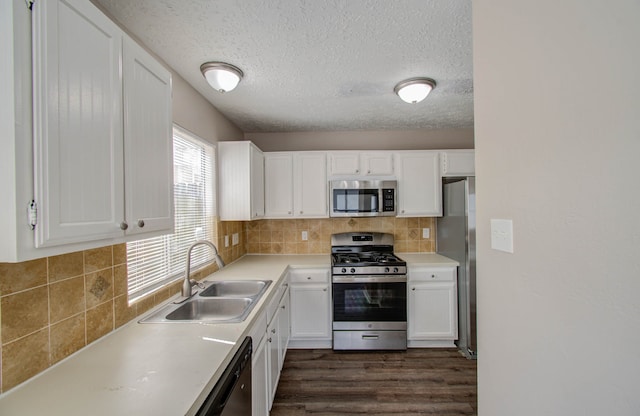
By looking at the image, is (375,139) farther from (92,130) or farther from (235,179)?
(92,130)

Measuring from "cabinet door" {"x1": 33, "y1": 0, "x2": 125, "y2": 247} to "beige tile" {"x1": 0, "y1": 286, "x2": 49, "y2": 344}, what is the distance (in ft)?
1.20

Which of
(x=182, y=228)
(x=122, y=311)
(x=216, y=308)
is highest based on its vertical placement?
(x=182, y=228)

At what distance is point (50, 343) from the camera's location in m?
0.96

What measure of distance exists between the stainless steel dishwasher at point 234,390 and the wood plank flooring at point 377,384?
2.88ft

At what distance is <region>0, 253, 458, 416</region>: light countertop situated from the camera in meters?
0.77

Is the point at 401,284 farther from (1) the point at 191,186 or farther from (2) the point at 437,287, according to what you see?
(1) the point at 191,186

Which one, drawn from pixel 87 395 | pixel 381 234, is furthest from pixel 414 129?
pixel 87 395

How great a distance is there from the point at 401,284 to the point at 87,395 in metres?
2.40

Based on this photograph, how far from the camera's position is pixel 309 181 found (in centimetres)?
296

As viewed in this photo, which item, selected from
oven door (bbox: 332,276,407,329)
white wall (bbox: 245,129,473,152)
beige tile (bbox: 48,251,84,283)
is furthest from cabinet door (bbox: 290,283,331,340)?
beige tile (bbox: 48,251,84,283)

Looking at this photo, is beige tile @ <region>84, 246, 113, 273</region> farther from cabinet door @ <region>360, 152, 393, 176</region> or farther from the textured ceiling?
cabinet door @ <region>360, 152, 393, 176</region>

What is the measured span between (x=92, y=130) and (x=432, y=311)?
2967 millimetres

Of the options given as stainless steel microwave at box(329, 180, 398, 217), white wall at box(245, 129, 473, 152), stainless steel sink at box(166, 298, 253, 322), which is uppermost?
white wall at box(245, 129, 473, 152)

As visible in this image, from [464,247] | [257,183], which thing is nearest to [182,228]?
[257,183]
